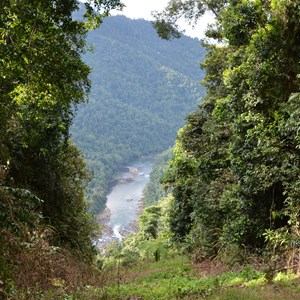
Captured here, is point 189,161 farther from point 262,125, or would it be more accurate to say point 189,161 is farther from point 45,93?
point 45,93

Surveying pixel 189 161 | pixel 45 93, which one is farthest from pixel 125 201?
pixel 45 93

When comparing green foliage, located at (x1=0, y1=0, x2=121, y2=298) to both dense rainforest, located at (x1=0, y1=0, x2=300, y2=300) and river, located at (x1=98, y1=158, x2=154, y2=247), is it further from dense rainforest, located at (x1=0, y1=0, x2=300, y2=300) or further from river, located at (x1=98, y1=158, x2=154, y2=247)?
river, located at (x1=98, y1=158, x2=154, y2=247)

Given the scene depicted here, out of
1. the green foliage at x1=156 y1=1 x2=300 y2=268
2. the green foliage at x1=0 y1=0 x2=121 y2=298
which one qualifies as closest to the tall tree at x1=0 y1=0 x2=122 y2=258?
the green foliage at x1=0 y1=0 x2=121 y2=298

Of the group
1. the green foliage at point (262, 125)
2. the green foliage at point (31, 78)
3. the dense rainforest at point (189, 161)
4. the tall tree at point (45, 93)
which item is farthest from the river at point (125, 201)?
the green foliage at point (31, 78)

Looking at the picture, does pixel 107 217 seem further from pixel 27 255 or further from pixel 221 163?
pixel 27 255

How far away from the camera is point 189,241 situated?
72.7 feet

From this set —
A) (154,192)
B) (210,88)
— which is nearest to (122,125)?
(154,192)

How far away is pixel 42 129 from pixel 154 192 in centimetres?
8419

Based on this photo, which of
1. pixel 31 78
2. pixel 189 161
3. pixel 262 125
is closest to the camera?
pixel 31 78

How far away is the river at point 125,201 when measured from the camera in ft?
285

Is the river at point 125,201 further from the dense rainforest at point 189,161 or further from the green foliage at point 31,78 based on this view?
the green foliage at point 31,78

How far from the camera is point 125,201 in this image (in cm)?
10862

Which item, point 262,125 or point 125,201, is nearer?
point 262,125

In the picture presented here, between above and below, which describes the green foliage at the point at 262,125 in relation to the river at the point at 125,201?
below
